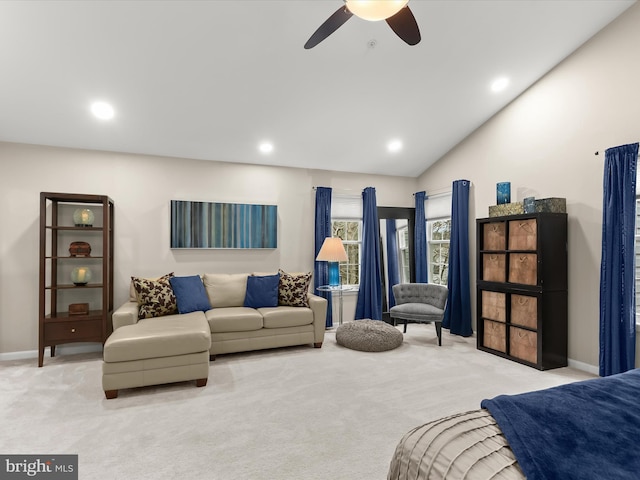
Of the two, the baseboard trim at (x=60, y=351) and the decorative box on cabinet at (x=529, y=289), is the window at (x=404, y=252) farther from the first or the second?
the baseboard trim at (x=60, y=351)

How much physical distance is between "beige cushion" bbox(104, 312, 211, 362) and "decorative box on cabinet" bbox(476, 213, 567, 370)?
10.8ft

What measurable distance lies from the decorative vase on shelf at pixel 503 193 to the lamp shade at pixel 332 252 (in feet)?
6.84

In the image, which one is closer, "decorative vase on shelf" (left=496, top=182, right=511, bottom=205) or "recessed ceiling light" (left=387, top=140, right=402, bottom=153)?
"decorative vase on shelf" (left=496, top=182, right=511, bottom=205)

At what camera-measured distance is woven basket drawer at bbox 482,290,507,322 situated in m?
4.14

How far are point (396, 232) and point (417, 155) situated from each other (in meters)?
1.38

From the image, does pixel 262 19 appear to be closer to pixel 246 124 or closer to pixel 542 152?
pixel 246 124

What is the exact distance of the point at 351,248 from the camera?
6.06 m

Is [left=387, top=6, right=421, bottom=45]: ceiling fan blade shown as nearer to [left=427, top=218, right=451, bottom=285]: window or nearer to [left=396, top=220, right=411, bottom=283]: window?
[left=427, top=218, right=451, bottom=285]: window

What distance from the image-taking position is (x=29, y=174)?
4.23 m

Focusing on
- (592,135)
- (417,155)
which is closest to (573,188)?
(592,135)

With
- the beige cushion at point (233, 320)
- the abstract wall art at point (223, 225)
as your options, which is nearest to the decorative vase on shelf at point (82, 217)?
the abstract wall art at point (223, 225)

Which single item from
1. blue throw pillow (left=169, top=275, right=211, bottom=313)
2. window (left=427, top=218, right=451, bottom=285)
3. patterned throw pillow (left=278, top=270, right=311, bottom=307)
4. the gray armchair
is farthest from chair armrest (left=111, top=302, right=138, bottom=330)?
window (left=427, top=218, right=451, bottom=285)

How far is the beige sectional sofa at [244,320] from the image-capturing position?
161 inches

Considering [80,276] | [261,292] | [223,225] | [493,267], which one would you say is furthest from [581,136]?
[80,276]
